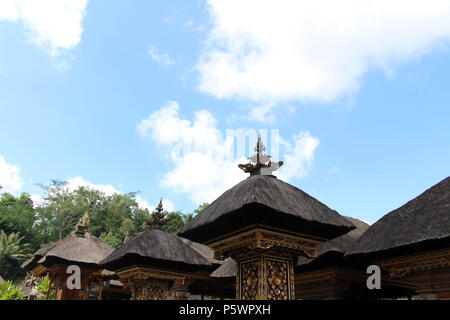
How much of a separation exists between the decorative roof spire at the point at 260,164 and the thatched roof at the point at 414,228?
312 cm

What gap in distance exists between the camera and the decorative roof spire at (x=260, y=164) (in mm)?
10539

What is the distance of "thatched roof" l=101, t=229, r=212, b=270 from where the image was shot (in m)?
11.4

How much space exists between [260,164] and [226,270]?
4657 millimetres

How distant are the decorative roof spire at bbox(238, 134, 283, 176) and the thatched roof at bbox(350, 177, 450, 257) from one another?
3.12 metres

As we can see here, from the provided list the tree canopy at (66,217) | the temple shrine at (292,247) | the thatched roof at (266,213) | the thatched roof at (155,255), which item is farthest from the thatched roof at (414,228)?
the tree canopy at (66,217)

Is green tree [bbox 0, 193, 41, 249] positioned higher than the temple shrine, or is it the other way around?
green tree [bbox 0, 193, 41, 249]

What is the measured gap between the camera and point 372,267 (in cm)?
924

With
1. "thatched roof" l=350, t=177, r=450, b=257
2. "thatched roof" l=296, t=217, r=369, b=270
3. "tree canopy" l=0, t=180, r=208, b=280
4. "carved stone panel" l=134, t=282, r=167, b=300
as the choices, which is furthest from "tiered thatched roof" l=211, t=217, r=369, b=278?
"tree canopy" l=0, t=180, r=208, b=280

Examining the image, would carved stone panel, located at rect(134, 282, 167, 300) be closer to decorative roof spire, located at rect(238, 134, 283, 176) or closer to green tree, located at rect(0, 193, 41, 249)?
decorative roof spire, located at rect(238, 134, 283, 176)

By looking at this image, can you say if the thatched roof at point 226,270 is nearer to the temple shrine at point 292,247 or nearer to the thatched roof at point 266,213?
the temple shrine at point 292,247

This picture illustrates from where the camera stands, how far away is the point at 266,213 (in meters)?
7.17
